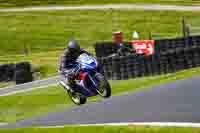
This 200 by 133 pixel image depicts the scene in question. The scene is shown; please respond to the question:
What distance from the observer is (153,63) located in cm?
2538

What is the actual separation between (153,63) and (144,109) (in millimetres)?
11985

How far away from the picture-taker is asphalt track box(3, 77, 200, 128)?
12.4 m

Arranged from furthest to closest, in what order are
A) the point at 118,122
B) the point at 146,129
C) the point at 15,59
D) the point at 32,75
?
the point at 15,59
the point at 32,75
the point at 118,122
the point at 146,129

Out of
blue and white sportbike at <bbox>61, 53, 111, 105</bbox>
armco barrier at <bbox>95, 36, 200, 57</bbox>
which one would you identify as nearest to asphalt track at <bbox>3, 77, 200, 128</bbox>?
blue and white sportbike at <bbox>61, 53, 111, 105</bbox>

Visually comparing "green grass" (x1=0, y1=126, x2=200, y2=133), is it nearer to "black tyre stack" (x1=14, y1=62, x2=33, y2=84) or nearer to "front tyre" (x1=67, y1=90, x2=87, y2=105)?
"front tyre" (x1=67, y1=90, x2=87, y2=105)

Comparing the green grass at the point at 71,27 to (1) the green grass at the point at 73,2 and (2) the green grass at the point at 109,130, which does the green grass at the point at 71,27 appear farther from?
(2) the green grass at the point at 109,130

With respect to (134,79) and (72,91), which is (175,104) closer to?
(72,91)

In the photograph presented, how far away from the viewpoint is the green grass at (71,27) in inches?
2125

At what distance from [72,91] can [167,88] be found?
4.13 metres

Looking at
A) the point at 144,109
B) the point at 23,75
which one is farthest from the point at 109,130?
the point at 23,75

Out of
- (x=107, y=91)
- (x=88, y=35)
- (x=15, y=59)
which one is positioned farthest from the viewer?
(x=88, y=35)

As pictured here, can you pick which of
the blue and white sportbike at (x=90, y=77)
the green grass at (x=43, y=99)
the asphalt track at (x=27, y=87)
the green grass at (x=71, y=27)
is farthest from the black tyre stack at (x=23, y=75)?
the green grass at (x=71, y=27)

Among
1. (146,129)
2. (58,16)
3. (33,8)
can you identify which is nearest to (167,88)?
(146,129)

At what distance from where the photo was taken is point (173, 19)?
60.3m
